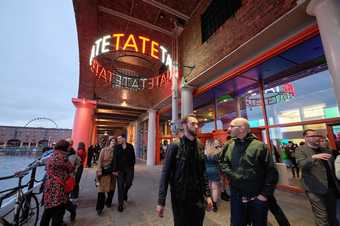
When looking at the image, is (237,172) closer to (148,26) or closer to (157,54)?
(157,54)

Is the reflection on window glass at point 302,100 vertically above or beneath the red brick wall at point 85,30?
beneath

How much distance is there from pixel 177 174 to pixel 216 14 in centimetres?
597

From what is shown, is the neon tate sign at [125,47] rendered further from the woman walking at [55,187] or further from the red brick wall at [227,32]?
the woman walking at [55,187]

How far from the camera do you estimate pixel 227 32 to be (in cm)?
484

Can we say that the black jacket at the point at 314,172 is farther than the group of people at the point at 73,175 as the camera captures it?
No

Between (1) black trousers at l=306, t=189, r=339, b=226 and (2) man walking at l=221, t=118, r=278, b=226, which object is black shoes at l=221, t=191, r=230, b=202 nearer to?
(1) black trousers at l=306, t=189, r=339, b=226

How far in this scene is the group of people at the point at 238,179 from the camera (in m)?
1.54

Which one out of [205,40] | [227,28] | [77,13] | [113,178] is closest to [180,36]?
[205,40]

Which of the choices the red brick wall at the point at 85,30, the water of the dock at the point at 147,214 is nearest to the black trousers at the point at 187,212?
the water of the dock at the point at 147,214

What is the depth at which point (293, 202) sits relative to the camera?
3.84m

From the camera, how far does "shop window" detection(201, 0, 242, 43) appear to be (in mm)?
4788

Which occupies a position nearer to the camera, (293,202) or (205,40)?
(293,202)

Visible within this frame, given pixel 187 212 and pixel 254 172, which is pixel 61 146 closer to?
pixel 187 212

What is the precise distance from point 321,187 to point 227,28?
4.59 meters
